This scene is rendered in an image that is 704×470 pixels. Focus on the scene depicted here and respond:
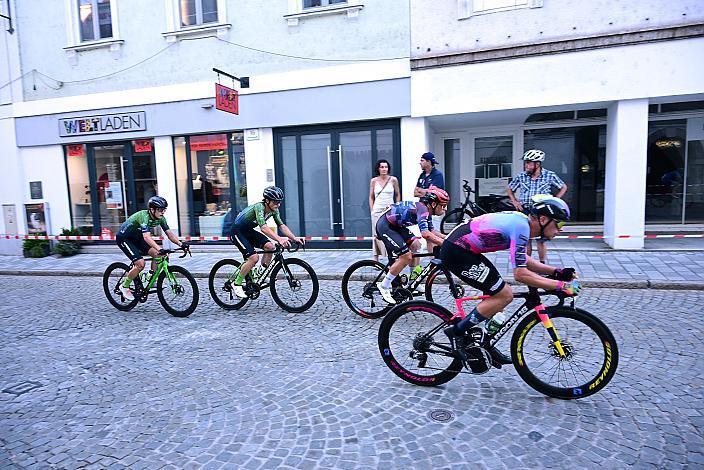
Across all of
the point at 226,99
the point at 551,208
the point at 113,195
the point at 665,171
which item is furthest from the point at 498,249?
the point at 113,195

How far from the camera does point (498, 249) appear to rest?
149 inches

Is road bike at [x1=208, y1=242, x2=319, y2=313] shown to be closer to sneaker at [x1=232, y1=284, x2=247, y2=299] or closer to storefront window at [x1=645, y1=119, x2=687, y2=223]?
sneaker at [x1=232, y1=284, x2=247, y2=299]

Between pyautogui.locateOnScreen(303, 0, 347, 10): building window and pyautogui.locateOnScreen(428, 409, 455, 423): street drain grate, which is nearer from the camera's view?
pyautogui.locateOnScreen(428, 409, 455, 423): street drain grate

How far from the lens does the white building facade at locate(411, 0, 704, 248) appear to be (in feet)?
29.8

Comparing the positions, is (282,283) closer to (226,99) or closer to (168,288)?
(168,288)

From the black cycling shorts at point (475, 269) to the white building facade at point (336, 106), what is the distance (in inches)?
283

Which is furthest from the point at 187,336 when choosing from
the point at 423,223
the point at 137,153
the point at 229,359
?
the point at 137,153

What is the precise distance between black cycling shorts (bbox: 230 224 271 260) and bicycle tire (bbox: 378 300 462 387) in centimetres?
325

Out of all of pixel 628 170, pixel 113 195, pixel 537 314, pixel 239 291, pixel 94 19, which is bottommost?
pixel 239 291

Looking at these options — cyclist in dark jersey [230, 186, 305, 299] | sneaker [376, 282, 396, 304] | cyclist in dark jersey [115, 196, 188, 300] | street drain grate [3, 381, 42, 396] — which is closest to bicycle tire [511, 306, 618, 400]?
sneaker [376, 282, 396, 304]

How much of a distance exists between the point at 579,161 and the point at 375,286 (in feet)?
29.3

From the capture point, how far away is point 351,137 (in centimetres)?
1134

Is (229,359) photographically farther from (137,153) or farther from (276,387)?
(137,153)

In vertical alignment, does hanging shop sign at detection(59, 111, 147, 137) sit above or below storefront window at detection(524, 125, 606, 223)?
above
